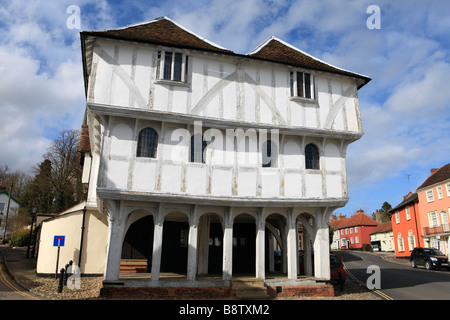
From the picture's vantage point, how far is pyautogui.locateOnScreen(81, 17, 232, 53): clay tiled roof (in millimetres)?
13719

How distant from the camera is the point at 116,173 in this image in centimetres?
1293

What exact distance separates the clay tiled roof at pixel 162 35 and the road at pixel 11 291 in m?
10.2

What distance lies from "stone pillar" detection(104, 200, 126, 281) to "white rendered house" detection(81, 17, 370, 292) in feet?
0.12

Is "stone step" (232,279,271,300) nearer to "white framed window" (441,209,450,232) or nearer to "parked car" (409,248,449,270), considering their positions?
"parked car" (409,248,449,270)

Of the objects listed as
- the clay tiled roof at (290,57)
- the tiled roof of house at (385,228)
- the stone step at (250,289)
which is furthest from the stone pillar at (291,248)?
the tiled roof of house at (385,228)

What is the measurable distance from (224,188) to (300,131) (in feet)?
14.3

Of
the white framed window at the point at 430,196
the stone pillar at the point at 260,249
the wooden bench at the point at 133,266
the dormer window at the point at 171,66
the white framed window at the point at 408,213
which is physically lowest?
the wooden bench at the point at 133,266

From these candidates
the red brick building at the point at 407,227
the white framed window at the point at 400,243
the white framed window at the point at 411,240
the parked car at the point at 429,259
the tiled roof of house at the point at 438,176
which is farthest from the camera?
the white framed window at the point at 400,243

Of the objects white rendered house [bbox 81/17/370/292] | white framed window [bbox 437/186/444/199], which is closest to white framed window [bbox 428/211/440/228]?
white framed window [bbox 437/186/444/199]

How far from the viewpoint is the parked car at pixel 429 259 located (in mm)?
24903

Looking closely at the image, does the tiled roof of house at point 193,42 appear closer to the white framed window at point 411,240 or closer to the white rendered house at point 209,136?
the white rendered house at point 209,136

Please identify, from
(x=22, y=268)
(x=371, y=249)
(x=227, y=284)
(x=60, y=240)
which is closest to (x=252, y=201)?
(x=227, y=284)

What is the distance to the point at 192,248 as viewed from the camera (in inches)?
529
